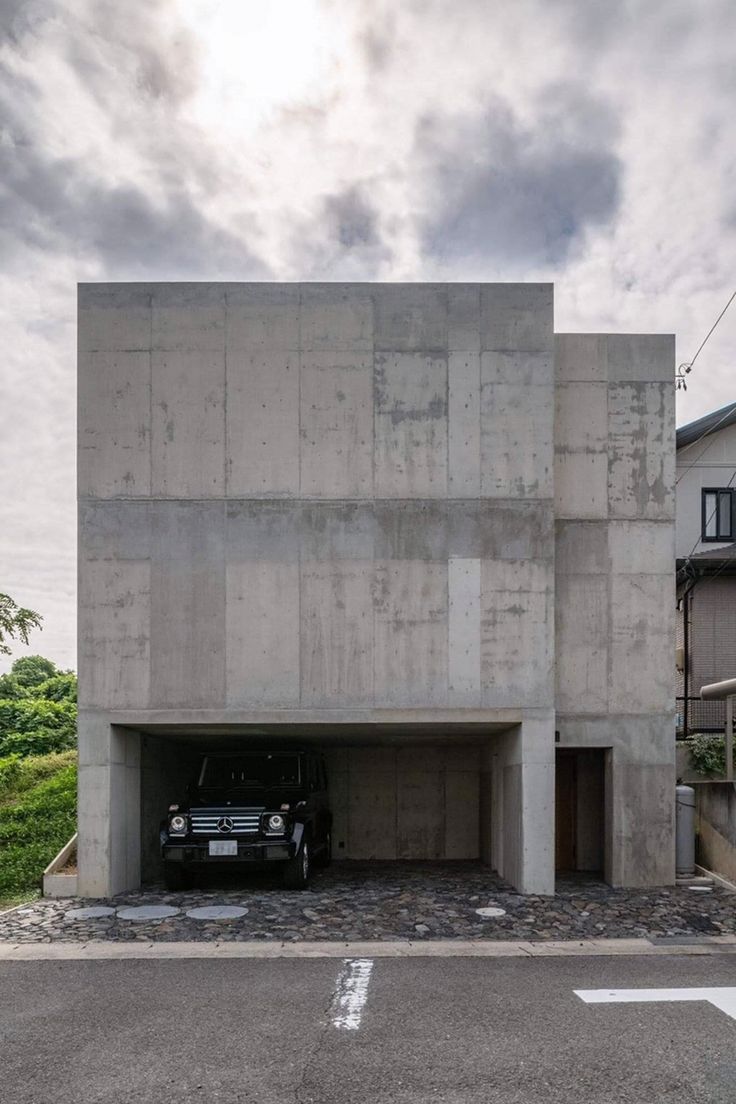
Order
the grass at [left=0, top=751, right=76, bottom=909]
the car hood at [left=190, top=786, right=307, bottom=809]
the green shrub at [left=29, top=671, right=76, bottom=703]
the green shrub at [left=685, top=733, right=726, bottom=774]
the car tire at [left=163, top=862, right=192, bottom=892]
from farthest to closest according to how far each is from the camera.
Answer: the green shrub at [left=29, top=671, right=76, bottom=703] < the green shrub at [left=685, top=733, right=726, bottom=774] < the grass at [left=0, top=751, right=76, bottom=909] < the car hood at [left=190, top=786, right=307, bottom=809] < the car tire at [left=163, top=862, right=192, bottom=892]

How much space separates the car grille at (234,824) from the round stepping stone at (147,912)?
Result: 0.96 meters

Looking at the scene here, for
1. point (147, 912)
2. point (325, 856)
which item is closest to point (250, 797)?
point (147, 912)

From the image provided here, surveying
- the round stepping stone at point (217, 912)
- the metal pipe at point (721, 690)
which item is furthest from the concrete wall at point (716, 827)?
the round stepping stone at point (217, 912)

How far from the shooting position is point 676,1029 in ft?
20.4

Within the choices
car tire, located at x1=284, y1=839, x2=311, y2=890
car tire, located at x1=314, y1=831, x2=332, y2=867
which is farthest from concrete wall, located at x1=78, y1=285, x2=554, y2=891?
car tire, located at x1=314, y1=831, x2=332, y2=867

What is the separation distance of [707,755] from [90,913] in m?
9.30

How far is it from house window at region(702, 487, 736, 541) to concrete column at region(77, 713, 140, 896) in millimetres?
12508

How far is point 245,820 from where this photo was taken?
460 inches

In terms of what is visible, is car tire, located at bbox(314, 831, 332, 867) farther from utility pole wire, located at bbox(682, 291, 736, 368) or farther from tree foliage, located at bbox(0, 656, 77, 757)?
tree foliage, located at bbox(0, 656, 77, 757)

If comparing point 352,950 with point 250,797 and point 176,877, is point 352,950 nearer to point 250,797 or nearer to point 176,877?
point 176,877

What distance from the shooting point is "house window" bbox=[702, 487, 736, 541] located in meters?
19.3

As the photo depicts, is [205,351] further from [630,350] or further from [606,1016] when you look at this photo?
[606,1016]

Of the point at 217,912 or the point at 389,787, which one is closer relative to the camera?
the point at 217,912

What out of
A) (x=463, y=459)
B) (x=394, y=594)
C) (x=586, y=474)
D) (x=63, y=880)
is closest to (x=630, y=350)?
(x=586, y=474)
